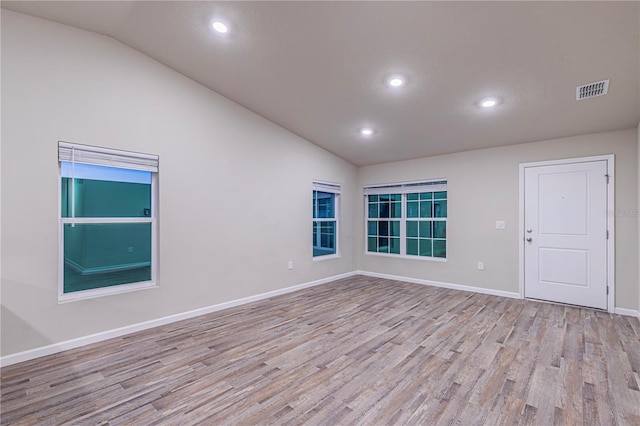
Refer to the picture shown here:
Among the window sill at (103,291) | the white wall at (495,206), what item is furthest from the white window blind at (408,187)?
the window sill at (103,291)

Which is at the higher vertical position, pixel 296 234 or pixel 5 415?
pixel 296 234

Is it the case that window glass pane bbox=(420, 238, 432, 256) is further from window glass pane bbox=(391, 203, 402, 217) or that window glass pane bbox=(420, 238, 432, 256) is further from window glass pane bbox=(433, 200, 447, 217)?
window glass pane bbox=(391, 203, 402, 217)

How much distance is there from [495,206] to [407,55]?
3.11 m

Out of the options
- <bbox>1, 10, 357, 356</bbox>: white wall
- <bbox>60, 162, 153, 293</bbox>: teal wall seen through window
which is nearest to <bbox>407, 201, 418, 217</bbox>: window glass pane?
<bbox>1, 10, 357, 356</bbox>: white wall

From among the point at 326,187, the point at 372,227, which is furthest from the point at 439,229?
the point at 326,187

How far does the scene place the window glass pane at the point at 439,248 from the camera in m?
5.32

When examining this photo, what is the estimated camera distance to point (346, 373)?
236 centimetres

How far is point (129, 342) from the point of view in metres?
2.94

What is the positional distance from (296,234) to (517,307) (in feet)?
11.2

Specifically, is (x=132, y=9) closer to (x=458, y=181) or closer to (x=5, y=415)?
(x=5, y=415)

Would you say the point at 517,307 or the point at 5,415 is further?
the point at 517,307

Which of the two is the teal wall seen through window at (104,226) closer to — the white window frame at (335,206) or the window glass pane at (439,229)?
the white window frame at (335,206)

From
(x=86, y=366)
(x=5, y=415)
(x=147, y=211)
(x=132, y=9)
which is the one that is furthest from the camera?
(x=147, y=211)

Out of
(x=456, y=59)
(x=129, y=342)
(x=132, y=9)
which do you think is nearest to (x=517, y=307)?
(x=456, y=59)
